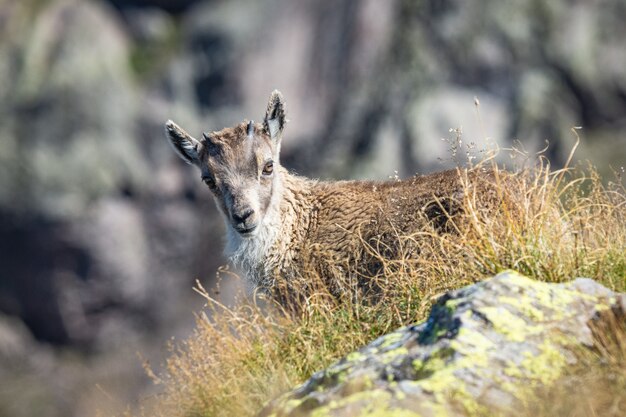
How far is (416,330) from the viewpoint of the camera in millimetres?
7020

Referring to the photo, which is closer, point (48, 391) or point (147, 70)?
point (48, 391)

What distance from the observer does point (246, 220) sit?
11.5 metres

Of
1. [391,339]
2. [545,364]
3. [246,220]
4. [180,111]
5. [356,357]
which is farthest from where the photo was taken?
[180,111]

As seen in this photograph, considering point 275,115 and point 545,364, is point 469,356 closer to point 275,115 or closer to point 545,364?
point 545,364

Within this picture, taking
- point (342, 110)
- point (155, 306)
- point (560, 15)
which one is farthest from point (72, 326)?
point (560, 15)

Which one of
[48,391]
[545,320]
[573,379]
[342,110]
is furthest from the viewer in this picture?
[342,110]

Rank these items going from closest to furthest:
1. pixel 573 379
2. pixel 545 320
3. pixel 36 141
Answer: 1. pixel 573 379
2. pixel 545 320
3. pixel 36 141

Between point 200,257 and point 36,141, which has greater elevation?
point 36,141

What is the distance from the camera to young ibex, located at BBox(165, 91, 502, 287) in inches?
421

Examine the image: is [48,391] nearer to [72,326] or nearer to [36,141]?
[72,326]

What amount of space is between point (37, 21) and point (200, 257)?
15645mm

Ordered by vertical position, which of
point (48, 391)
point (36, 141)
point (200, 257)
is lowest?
point (48, 391)

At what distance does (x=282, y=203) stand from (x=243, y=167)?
2.11ft

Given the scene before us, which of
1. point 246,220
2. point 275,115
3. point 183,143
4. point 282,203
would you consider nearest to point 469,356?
point 246,220
